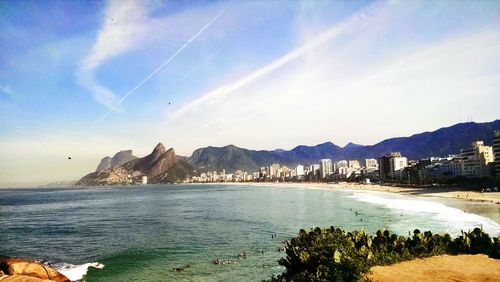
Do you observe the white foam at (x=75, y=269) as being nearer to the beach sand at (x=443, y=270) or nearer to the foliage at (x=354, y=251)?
the foliage at (x=354, y=251)

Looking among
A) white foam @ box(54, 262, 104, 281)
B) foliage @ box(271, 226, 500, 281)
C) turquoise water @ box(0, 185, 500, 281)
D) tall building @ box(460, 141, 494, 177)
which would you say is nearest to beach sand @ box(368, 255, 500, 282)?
foliage @ box(271, 226, 500, 281)

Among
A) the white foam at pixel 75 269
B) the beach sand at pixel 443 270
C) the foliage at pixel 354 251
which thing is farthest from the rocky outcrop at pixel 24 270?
the white foam at pixel 75 269

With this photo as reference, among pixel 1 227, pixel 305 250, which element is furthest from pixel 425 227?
pixel 1 227

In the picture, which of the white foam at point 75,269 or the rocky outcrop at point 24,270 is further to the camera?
the white foam at point 75,269

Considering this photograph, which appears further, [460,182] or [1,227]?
[460,182]

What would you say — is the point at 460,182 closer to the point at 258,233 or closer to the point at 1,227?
the point at 258,233

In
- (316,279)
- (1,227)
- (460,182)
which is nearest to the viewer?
(316,279)

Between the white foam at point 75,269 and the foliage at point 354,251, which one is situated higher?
the foliage at point 354,251

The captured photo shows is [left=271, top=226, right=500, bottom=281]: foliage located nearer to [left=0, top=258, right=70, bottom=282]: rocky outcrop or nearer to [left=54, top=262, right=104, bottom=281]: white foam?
[left=0, top=258, right=70, bottom=282]: rocky outcrop
